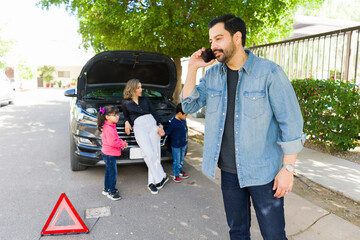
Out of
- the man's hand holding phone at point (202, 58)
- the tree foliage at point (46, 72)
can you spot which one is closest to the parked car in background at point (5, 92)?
the man's hand holding phone at point (202, 58)

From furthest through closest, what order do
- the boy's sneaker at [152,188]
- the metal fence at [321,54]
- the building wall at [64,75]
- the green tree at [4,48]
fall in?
the building wall at [64,75] < the green tree at [4,48] < the metal fence at [321,54] < the boy's sneaker at [152,188]

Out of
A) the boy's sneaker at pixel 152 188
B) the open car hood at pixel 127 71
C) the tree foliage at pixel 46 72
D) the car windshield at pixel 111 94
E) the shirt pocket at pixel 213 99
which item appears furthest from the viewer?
the tree foliage at pixel 46 72

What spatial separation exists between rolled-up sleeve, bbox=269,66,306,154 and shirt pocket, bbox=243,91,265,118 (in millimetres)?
67

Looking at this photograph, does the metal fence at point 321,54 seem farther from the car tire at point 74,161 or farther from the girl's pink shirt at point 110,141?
the car tire at point 74,161

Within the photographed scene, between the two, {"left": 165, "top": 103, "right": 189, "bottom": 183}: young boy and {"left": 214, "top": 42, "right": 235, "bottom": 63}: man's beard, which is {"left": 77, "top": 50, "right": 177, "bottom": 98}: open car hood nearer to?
{"left": 165, "top": 103, "right": 189, "bottom": 183}: young boy

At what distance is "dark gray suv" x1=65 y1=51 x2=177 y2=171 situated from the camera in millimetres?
4598

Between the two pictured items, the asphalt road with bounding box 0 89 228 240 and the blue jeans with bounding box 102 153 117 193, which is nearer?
the asphalt road with bounding box 0 89 228 240

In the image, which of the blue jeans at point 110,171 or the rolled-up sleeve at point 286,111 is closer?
the rolled-up sleeve at point 286,111

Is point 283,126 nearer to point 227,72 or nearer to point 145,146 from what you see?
point 227,72

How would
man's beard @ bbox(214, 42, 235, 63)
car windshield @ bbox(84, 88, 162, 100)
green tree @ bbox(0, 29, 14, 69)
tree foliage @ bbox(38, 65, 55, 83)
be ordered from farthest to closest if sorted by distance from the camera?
tree foliage @ bbox(38, 65, 55, 83) < green tree @ bbox(0, 29, 14, 69) < car windshield @ bbox(84, 88, 162, 100) < man's beard @ bbox(214, 42, 235, 63)

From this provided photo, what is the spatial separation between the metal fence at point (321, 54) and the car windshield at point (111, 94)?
4.14 meters

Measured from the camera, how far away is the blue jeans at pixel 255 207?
205 centimetres

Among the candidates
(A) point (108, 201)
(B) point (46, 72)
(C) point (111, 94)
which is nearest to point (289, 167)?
(A) point (108, 201)

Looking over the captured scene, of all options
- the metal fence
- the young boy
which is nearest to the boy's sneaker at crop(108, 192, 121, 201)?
the young boy
